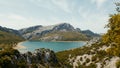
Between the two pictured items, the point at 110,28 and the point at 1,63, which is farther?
the point at 1,63

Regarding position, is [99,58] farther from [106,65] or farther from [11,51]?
[11,51]

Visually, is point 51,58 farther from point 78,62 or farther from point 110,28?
point 110,28

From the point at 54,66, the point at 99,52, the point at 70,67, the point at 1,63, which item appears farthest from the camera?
the point at 99,52

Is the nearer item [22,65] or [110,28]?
[110,28]

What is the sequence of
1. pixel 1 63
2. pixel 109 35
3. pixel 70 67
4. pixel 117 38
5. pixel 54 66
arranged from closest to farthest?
1. pixel 117 38
2. pixel 109 35
3. pixel 1 63
4. pixel 54 66
5. pixel 70 67

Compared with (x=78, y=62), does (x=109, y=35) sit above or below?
above

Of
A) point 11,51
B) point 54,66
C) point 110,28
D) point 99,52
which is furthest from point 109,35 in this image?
point 99,52

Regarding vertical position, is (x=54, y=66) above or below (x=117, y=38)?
below

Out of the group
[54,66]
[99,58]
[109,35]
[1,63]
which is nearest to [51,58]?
[54,66]

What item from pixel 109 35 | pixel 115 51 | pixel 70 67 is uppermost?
pixel 109 35
